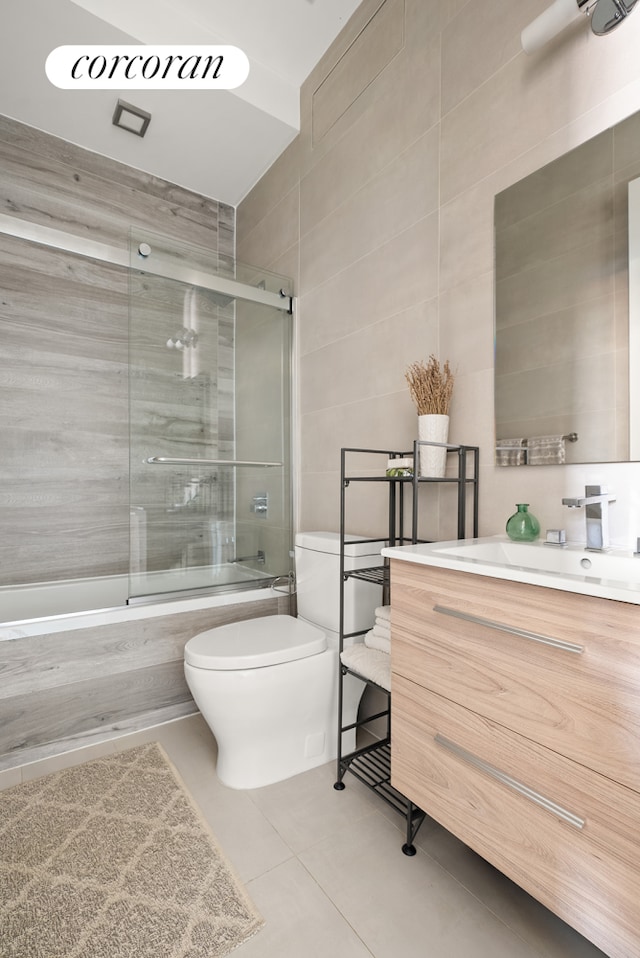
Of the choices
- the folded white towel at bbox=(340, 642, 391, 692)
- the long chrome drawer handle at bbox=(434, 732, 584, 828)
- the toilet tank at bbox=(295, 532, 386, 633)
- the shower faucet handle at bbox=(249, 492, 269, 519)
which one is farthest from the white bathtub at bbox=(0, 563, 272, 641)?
the long chrome drawer handle at bbox=(434, 732, 584, 828)

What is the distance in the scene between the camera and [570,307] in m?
1.25

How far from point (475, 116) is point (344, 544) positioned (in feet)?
4.59

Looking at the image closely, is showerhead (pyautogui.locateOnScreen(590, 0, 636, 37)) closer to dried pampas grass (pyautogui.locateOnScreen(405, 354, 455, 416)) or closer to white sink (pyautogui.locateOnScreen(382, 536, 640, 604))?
dried pampas grass (pyautogui.locateOnScreen(405, 354, 455, 416))

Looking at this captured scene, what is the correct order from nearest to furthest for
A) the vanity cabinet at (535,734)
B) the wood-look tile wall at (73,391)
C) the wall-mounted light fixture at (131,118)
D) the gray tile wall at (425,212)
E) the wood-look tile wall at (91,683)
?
the vanity cabinet at (535,734), the gray tile wall at (425,212), the wood-look tile wall at (91,683), the wood-look tile wall at (73,391), the wall-mounted light fixture at (131,118)

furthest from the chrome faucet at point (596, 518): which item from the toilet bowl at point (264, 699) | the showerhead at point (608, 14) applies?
the showerhead at point (608, 14)

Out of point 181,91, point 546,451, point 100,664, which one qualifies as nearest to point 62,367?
point 181,91

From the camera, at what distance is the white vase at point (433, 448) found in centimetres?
146

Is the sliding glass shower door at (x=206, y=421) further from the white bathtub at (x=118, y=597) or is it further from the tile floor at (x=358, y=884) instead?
the tile floor at (x=358, y=884)

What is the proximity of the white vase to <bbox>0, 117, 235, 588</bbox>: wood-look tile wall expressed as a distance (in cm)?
136

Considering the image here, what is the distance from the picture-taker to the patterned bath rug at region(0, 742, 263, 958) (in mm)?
1028

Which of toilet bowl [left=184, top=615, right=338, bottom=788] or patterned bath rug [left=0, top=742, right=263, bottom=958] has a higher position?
toilet bowl [left=184, top=615, right=338, bottom=788]

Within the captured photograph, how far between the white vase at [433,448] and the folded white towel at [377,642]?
522mm

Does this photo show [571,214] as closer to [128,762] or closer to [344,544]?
[344,544]

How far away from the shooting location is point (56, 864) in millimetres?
1227
